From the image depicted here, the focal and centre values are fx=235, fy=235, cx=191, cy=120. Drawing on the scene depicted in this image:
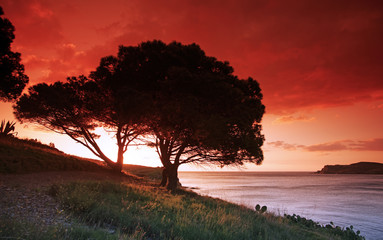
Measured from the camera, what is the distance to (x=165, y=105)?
54.9 feet

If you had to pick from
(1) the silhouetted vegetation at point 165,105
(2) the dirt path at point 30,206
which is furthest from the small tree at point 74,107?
(2) the dirt path at point 30,206

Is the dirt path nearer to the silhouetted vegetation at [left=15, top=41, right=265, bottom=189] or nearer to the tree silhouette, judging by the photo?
the silhouetted vegetation at [left=15, top=41, right=265, bottom=189]

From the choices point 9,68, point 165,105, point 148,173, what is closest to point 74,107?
point 9,68

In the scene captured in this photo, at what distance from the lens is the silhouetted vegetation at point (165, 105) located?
55.8 feet

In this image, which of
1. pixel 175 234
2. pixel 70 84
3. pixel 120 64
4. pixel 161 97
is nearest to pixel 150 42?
pixel 120 64

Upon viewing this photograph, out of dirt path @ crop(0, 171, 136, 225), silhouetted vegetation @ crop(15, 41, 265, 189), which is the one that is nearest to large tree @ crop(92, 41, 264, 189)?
silhouetted vegetation @ crop(15, 41, 265, 189)

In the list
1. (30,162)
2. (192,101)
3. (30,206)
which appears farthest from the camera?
(30,162)

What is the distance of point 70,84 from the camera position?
21.1 m

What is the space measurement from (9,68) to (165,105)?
45.7 ft

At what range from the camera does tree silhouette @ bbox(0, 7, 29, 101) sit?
1886 centimetres

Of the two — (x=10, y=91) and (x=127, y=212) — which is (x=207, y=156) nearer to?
(x=127, y=212)

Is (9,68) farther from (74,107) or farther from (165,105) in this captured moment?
(165,105)

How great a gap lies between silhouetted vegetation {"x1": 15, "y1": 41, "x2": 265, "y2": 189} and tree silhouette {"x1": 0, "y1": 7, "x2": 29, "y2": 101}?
3.33ft

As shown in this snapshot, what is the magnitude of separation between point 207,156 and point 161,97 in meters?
6.78
